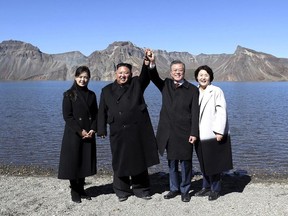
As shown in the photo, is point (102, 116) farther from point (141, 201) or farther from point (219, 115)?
point (219, 115)

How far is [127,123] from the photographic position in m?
7.99

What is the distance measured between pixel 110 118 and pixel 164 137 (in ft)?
3.75

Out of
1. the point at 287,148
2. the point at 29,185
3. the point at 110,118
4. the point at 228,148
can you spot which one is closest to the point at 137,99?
the point at 110,118

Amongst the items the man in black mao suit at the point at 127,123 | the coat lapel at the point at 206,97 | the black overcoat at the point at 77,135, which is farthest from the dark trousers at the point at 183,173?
the black overcoat at the point at 77,135

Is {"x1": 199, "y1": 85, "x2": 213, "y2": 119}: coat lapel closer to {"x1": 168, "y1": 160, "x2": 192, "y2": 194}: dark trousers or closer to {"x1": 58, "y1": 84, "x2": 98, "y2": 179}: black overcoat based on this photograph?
{"x1": 168, "y1": 160, "x2": 192, "y2": 194}: dark trousers

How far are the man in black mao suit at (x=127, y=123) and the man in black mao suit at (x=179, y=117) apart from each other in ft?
1.12

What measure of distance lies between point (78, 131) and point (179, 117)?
2006 mm

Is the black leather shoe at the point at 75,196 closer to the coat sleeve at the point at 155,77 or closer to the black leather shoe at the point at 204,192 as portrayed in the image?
the black leather shoe at the point at 204,192

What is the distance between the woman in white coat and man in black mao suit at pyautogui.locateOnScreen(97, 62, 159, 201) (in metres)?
1.02

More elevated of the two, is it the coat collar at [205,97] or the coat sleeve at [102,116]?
the coat collar at [205,97]

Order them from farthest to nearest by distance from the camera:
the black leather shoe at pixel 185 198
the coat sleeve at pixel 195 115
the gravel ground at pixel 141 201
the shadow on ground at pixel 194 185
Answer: the shadow on ground at pixel 194 185 < the black leather shoe at pixel 185 198 < the coat sleeve at pixel 195 115 < the gravel ground at pixel 141 201

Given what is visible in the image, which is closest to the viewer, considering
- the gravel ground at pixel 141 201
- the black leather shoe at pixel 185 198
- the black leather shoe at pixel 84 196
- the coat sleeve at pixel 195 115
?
the gravel ground at pixel 141 201

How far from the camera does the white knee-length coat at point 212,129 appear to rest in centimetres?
798

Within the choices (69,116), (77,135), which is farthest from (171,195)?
(69,116)
